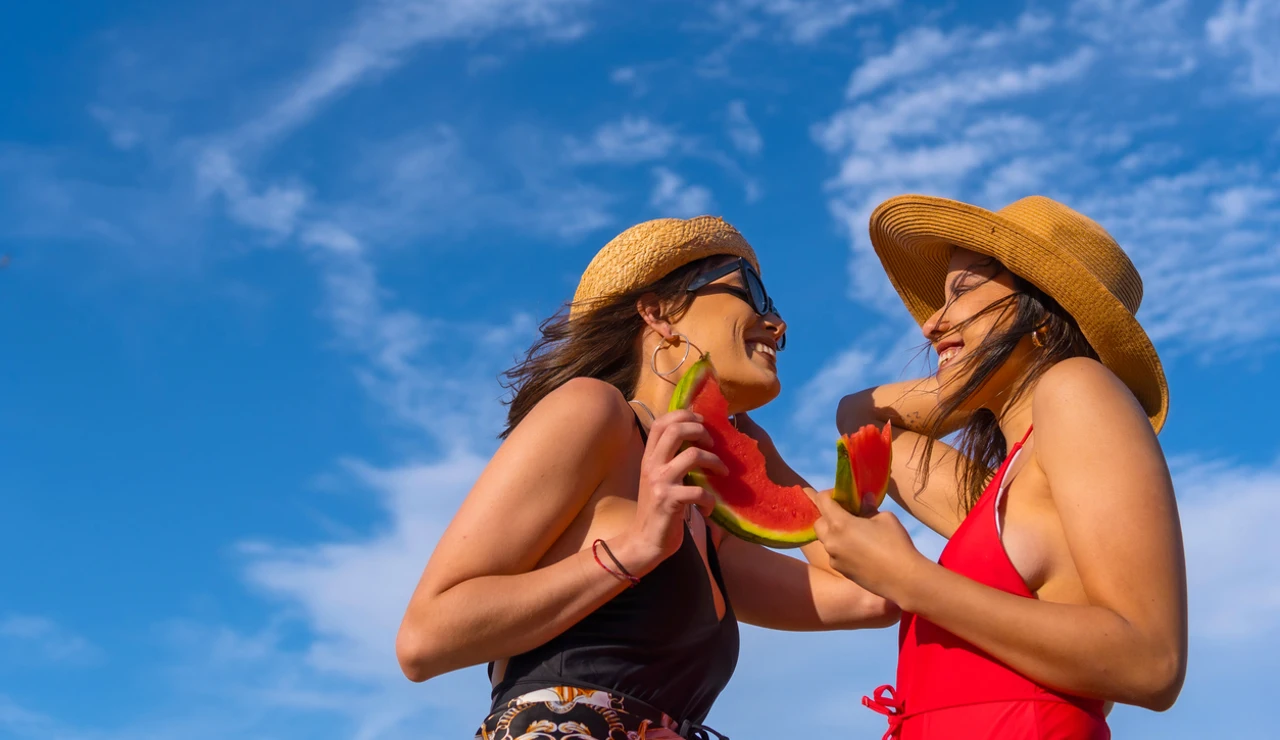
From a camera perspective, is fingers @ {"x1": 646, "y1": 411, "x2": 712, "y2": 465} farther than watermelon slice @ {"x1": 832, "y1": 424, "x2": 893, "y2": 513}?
Yes

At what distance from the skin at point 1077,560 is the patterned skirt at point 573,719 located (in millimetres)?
936

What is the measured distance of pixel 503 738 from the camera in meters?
4.17

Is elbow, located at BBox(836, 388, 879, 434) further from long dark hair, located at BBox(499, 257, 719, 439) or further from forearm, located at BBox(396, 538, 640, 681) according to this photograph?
forearm, located at BBox(396, 538, 640, 681)

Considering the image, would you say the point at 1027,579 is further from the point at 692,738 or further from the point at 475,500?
the point at 475,500

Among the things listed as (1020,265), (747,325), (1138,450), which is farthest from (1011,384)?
(747,325)

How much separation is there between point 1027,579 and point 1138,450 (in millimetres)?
557

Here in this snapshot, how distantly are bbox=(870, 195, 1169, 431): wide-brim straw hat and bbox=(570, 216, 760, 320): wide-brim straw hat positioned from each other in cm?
89

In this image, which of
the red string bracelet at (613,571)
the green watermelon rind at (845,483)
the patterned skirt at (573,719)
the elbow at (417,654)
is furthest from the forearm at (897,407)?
the elbow at (417,654)

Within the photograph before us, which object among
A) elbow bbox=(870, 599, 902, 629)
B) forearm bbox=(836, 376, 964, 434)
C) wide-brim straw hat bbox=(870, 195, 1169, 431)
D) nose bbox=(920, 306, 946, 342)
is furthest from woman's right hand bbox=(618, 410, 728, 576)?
forearm bbox=(836, 376, 964, 434)

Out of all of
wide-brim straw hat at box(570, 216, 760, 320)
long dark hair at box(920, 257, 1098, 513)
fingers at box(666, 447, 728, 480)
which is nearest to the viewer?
fingers at box(666, 447, 728, 480)

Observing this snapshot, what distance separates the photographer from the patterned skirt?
13.6 feet

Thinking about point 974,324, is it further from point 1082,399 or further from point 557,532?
point 557,532

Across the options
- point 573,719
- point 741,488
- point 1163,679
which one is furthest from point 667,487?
point 1163,679

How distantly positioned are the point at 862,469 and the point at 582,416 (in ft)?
3.60
